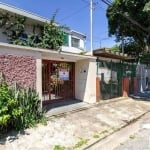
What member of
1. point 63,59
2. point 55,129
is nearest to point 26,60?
point 55,129

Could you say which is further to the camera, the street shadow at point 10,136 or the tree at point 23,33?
the tree at point 23,33

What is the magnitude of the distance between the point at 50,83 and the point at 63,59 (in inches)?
60.1

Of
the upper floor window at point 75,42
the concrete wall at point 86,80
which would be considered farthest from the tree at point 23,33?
the upper floor window at point 75,42

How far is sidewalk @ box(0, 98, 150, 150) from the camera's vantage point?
6.54 m

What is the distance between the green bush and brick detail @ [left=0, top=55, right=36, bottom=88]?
0.33 meters

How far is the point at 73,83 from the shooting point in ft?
43.2

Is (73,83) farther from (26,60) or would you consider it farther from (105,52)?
(26,60)

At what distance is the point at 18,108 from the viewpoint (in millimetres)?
7164

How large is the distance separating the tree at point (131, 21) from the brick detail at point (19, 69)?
862cm

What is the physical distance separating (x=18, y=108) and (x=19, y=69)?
5.48ft

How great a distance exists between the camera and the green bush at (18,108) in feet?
21.9

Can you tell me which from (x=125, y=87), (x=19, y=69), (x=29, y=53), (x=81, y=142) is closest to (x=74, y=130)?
(x=81, y=142)

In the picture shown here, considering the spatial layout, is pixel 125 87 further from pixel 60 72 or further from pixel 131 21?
pixel 60 72

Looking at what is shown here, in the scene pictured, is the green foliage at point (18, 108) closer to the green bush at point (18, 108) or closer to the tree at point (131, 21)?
the green bush at point (18, 108)
